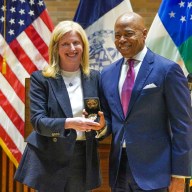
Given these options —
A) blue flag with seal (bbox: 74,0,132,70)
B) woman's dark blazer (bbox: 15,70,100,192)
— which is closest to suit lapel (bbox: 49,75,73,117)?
woman's dark blazer (bbox: 15,70,100,192)

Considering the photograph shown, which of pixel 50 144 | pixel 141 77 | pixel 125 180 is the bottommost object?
pixel 125 180

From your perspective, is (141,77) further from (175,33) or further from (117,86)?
(175,33)

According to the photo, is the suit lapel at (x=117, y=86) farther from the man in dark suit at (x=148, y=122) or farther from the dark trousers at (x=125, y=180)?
the dark trousers at (x=125, y=180)

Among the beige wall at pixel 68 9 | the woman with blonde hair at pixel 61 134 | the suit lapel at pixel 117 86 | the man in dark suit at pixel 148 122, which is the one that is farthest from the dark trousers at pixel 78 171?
the beige wall at pixel 68 9

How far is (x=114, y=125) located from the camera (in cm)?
192

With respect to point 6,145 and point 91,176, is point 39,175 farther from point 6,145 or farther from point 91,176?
point 6,145

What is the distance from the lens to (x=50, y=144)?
6.28ft

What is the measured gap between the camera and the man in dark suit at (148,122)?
176 cm

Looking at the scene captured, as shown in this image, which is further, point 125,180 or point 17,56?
point 17,56

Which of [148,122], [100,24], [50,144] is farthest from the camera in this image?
[100,24]

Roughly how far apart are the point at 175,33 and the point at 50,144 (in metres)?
1.51

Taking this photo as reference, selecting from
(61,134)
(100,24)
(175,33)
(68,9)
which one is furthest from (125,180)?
(68,9)

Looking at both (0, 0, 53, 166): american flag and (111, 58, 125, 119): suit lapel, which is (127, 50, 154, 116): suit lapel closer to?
(111, 58, 125, 119): suit lapel

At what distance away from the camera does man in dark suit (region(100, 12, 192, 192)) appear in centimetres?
176
